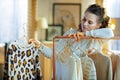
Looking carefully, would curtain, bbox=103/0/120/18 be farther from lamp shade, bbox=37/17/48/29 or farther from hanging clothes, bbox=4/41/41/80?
hanging clothes, bbox=4/41/41/80

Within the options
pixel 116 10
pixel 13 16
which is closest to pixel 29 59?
Result: pixel 13 16

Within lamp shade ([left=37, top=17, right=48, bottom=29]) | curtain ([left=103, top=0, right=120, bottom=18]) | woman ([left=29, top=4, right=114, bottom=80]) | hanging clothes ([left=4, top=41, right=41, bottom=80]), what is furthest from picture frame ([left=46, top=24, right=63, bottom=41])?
woman ([left=29, top=4, right=114, bottom=80])

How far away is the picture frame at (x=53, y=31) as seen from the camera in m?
4.57

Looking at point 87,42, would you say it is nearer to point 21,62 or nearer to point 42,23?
point 21,62

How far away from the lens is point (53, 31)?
4594 millimetres

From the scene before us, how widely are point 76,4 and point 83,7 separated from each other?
14 centimetres

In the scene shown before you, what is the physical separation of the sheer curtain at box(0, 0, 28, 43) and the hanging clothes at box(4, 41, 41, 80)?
1540mm

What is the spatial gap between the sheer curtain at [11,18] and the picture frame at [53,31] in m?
0.49

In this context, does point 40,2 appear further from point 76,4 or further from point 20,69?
point 20,69

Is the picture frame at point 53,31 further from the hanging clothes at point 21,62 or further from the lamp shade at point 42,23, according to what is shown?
the hanging clothes at point 21,62

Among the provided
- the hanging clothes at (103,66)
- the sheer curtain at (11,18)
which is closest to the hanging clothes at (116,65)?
the hanging clothes at (103,66)

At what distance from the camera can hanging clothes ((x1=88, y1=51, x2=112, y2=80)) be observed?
6.05 feet

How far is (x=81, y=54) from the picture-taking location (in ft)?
6.21

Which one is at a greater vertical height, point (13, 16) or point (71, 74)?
point (13, 16)
